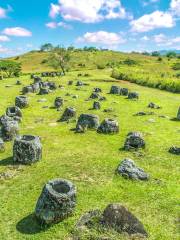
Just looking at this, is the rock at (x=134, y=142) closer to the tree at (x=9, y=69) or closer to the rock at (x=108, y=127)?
the rock at (x=108, y=127)

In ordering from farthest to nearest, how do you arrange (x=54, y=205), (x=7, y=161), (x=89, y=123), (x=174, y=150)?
(x=89, y=123), (x=174, y=150), (x=7, y=161), (x=54, y=205)

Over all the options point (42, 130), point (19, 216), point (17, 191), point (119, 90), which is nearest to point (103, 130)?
point (42, 130)

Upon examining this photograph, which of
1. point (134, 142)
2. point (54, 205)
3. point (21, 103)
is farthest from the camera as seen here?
point (21, 103)

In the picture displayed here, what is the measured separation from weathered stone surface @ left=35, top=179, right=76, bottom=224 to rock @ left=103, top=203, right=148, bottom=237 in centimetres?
258

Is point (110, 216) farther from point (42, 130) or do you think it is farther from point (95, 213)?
point (42, 130)

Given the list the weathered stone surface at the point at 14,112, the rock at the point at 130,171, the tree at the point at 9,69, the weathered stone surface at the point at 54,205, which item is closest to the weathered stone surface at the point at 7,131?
the weathered stone surface at the point at 14,112

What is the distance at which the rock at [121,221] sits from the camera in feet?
63.0

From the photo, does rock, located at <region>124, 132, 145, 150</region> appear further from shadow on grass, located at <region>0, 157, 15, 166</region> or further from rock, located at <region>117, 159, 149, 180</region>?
shadow on grass, located at <region>0, 157, 15, 166</region>

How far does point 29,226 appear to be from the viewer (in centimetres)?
2080

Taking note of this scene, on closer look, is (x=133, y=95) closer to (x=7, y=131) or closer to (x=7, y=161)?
(x=7, y=131)

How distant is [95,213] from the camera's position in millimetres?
20172

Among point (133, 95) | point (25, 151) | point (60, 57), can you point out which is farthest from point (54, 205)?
point (60, 57)

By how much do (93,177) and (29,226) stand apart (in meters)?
7.97

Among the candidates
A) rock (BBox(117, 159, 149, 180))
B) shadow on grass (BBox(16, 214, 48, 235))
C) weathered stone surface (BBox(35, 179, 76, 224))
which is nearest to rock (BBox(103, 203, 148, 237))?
weathered stone surface (BBox(35, 179, 76, 224))
